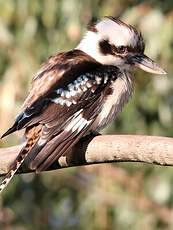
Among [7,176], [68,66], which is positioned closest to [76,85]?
[68,66]

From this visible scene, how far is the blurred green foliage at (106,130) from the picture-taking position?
6.83 meters

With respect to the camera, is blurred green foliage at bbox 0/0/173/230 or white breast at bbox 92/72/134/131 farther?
blurred green foliage at bbox 0/0/173/230

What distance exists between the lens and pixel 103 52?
4.77 meters

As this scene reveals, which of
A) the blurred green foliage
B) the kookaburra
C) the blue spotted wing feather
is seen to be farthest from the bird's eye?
the blurred green foliage

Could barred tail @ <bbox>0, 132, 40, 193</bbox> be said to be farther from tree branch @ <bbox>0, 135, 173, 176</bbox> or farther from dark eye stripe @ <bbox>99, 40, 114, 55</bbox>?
dark eye stripe @ <bbox>99, 40, 114, 55</bbox>

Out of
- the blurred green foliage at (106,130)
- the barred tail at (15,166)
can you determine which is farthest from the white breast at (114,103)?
the blurred green foliage at (106,130)

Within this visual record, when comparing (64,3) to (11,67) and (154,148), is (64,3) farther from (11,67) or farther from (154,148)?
(154,148)

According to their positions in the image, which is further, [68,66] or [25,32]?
[25,32]

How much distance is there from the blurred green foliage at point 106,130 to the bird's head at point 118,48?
1712 millimetres

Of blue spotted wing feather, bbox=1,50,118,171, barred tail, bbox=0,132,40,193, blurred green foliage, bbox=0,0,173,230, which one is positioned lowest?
blurred green foliage, bbox=0,0,173,230

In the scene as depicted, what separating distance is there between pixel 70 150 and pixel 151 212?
3.52 meters

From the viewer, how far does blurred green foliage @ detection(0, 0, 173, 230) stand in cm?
683

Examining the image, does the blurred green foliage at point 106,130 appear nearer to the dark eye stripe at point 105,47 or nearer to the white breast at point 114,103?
the dark eye stripe at point 105,47

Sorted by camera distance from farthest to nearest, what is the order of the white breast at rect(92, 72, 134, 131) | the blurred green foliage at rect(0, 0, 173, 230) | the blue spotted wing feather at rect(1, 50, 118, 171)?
the blurred green foliage at rect(0, 0, 173, 230) → the white breast at rect(92, 72, 134, 131) → the blue spotted wing feather at rect(1, 50, 118, 171)
